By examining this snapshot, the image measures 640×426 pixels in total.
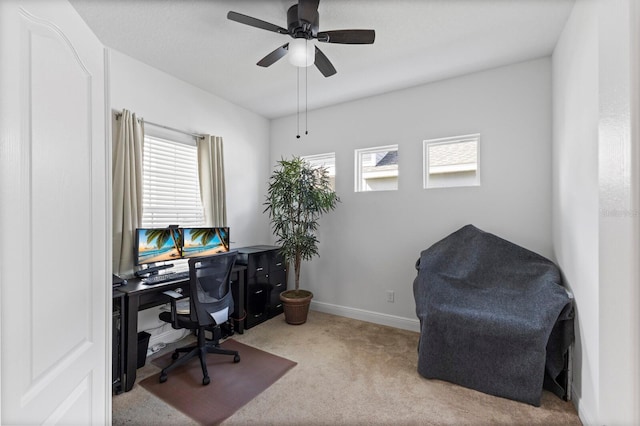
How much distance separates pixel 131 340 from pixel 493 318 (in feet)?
8.99

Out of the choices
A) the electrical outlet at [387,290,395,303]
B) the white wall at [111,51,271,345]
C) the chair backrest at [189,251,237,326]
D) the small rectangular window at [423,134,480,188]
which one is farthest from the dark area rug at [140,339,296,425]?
the small rectangular window at [423,134,480,188]

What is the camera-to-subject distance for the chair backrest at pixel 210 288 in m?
2.32

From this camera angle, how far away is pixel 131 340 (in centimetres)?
224

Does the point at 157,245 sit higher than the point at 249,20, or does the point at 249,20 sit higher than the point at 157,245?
the point at 249,20

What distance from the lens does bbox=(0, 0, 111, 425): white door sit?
58 cm

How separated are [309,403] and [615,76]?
229cm

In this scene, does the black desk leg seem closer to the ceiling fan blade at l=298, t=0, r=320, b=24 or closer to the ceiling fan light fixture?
the ceiling fan light fixture

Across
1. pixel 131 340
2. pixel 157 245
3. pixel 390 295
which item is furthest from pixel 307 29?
pixel 390 295

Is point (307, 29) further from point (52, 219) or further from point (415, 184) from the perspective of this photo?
point (415, 184)

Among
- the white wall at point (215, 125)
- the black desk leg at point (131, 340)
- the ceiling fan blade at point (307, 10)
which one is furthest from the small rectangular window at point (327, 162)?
the black desk leg at point (131, 340)

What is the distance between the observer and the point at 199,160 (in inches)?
133

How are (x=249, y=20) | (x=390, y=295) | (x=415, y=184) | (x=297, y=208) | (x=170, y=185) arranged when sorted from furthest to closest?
(x=297, y=208) → (x=390, y=295) → (x=415, y=184) → (x=170, y=185) → (x=249, y=20)

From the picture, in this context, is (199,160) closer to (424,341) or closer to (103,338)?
(103,338)

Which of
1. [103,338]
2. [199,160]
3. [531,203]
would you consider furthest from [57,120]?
[531,203]
